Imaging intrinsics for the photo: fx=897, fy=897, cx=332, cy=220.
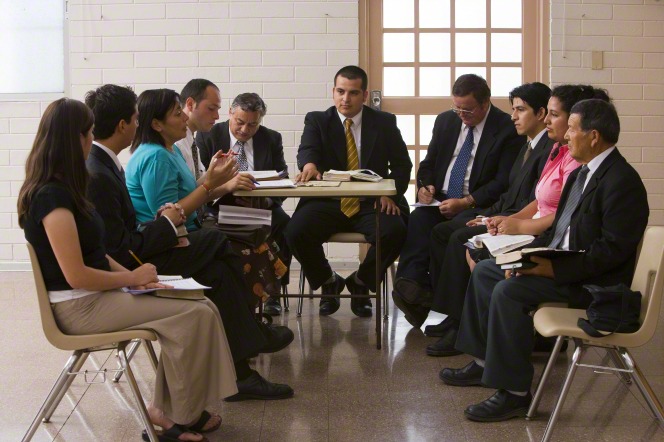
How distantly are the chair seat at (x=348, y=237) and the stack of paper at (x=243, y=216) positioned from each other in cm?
61

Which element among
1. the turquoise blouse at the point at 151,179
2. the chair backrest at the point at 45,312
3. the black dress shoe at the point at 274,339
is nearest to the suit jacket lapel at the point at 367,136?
the black dress shoe at the point at 274,339

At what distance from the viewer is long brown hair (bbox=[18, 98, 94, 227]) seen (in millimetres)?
2828

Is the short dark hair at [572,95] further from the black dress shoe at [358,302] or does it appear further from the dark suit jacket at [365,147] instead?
the black dress shoe at [358,302]

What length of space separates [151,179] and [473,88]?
1.99 metres

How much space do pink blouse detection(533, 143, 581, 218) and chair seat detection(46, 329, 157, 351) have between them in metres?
1.94

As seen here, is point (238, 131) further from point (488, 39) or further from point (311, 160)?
point (488, 39)

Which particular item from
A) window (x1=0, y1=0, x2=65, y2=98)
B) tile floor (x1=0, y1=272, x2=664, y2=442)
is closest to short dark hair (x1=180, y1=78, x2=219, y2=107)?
tile floor (x1=0, y1=272, x2=664, y2=442)

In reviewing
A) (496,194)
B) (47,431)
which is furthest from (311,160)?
(47,431)

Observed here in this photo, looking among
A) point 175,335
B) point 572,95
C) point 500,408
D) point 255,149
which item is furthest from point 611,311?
point 255,149

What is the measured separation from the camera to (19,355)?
4.35 m

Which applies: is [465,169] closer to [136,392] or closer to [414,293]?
[414,293]

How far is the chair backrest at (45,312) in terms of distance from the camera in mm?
2812

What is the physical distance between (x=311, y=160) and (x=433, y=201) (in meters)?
0.72

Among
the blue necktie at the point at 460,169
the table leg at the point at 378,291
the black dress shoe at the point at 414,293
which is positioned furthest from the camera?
the blue necktie at the point at 460,169
